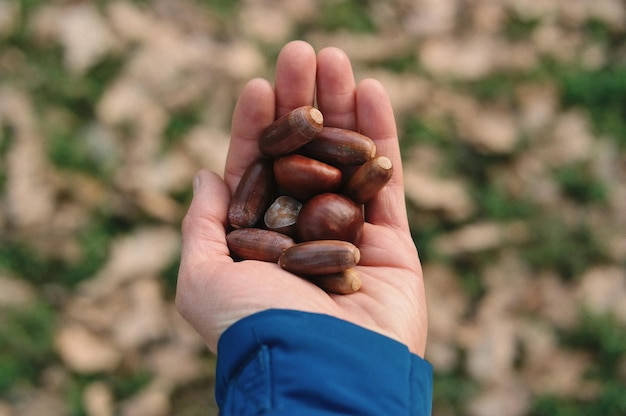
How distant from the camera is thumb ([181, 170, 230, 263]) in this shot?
97.4 inches

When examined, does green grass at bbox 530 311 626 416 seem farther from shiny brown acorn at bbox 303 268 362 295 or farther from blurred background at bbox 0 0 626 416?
shiny brown acorn at bbox 303 268 362 295

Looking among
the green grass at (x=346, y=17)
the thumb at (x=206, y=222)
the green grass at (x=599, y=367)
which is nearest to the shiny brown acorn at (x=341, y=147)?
the thumb at (x=206, y=222)

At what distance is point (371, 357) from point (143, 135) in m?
2.14

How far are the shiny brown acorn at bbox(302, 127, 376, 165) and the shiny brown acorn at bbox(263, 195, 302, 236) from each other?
0.71 feet

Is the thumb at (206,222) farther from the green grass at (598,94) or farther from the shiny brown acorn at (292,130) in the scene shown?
the green grass at (598,94)

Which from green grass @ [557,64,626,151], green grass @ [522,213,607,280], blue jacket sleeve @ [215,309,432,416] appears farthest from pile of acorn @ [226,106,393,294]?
green grass @ [557,64,626,151]

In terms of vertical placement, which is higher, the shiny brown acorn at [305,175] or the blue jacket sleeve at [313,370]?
the shiny brown acorn at [305,175]

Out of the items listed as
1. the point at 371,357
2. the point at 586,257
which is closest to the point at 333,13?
the point at 586,257

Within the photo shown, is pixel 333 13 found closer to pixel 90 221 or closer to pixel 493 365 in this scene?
pixel 90 221

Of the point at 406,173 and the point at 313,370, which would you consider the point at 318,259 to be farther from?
the point at 406,173

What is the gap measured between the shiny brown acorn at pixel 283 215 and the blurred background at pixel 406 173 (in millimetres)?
839

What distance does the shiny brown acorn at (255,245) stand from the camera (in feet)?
8.41

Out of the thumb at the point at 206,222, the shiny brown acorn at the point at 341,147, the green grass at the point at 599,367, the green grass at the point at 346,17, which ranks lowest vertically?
the green grass at the point at 599,367

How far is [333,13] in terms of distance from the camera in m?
4.22
